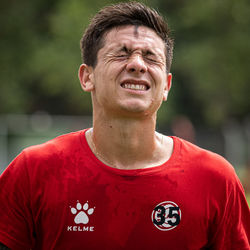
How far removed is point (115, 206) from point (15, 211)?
614mm

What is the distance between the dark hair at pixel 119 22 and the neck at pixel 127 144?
17.2 inches

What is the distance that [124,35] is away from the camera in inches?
142

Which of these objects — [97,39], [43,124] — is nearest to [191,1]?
[43,124]

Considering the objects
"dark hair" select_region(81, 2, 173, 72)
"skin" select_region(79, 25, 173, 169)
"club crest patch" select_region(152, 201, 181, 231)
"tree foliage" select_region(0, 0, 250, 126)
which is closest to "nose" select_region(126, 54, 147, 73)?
"skin" select_region(79, 25, 173, 169)

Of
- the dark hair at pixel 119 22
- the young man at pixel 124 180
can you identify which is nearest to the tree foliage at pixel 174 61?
the dark hair at pixel 119 22

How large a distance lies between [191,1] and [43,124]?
1220 cm

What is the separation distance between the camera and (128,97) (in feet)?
11.4

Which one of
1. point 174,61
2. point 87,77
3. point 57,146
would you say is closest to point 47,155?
point 57,146

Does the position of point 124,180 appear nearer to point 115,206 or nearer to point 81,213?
point 115,206

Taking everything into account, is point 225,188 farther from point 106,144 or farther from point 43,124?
point 43,124

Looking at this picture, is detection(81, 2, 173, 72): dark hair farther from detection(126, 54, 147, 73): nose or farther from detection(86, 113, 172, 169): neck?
detection(86, 113, 172, 169): neck

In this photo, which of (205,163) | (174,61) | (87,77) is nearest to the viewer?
(205,163)

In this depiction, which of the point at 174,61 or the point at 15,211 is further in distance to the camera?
the point at 174,61

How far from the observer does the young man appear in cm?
340
